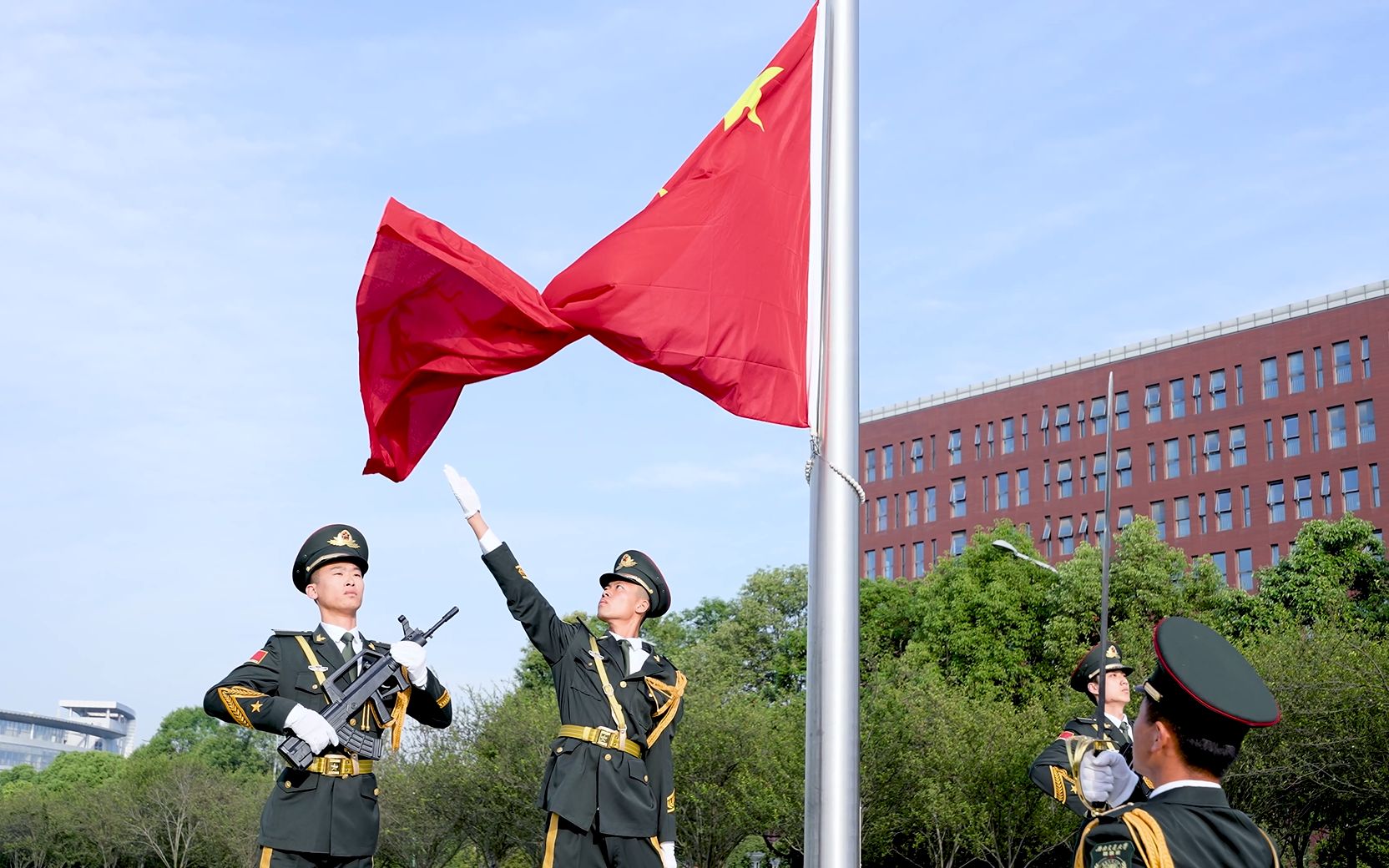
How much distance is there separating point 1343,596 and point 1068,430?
38110mm

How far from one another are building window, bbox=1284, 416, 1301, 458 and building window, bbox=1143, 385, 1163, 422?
742 cm

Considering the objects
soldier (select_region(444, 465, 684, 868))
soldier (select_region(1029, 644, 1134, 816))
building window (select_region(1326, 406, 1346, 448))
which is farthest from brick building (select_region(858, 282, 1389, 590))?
soldier (select_region(444, 465, 684, 868))

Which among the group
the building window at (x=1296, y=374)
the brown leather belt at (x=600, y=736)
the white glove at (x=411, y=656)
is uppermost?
the building window at (x=1296, y=374)

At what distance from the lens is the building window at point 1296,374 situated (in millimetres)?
74375

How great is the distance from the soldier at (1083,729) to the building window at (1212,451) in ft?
237

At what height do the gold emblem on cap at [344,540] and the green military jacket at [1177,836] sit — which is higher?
the gold emblem on cap at [344,540]

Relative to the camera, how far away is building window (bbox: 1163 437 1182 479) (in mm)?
80250

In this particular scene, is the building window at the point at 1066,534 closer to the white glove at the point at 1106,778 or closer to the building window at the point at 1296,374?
the building window at the point at 1296,374

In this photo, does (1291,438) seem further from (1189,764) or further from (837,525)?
(1189,764)

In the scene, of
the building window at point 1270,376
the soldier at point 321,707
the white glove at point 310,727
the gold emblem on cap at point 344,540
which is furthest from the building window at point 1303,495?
the white glove at point 310,727

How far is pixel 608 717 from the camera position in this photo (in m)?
8.97

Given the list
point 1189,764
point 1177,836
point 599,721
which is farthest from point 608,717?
point 1177,836

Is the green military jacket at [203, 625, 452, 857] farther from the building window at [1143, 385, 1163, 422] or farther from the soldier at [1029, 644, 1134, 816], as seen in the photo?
the building window at [1143, 385, 1163, 422]

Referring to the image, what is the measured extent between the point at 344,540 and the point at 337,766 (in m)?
1.21
